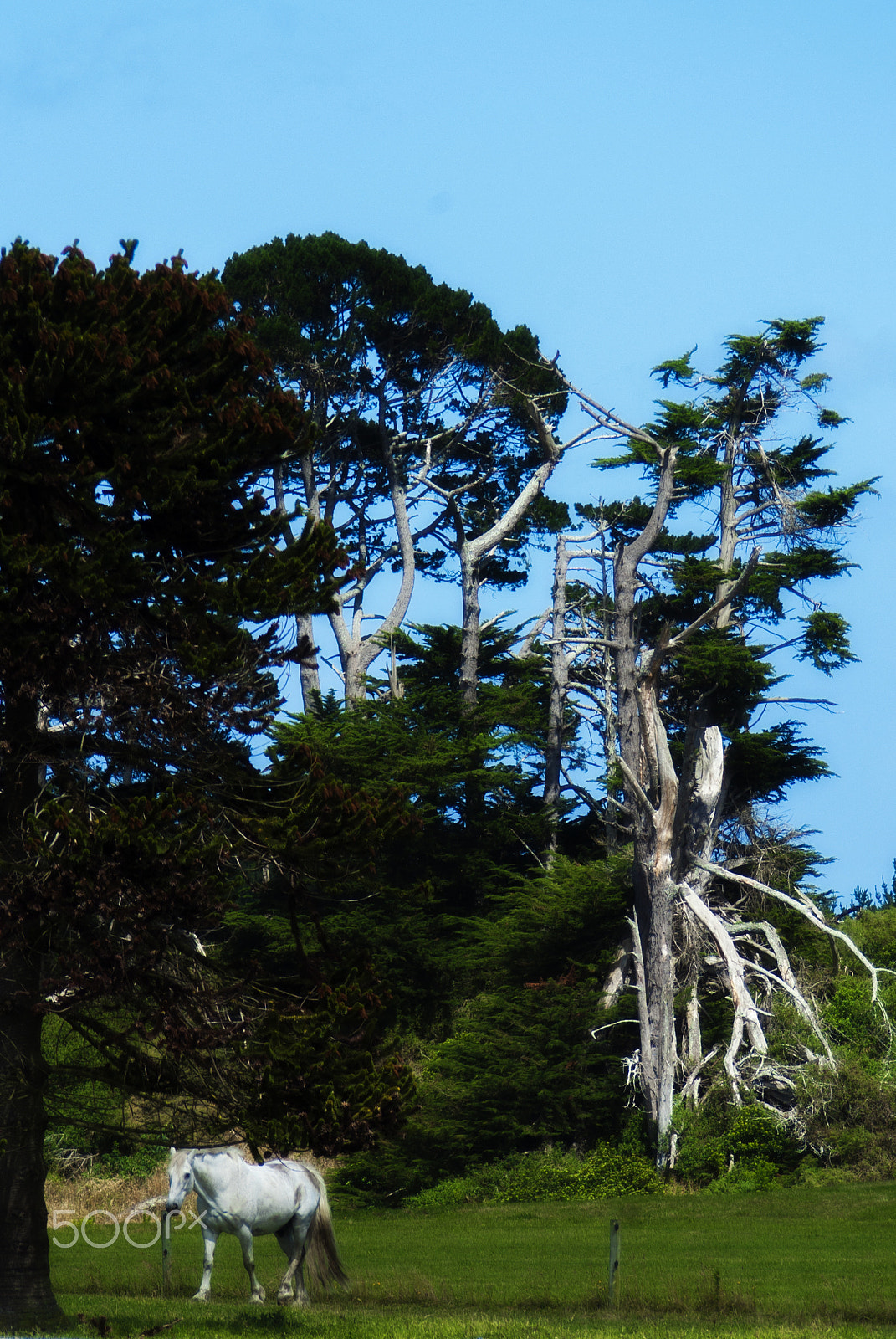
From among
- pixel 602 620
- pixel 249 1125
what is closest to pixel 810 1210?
pixel 249 1125

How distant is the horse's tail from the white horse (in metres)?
0.01

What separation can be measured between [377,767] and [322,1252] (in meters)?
21.1

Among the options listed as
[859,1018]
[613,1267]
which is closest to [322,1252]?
[613,1267]

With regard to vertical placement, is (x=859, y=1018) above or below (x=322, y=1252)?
above

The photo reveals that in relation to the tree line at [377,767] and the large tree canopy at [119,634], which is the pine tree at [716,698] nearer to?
the tree line at [377,767]

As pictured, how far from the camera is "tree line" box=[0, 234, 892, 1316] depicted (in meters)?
15.5

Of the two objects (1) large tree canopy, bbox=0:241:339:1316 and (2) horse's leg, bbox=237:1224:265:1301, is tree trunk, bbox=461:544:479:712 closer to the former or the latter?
(2) horse's leg, bbox=237:1224:265:1301

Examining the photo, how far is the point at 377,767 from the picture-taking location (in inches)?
1572

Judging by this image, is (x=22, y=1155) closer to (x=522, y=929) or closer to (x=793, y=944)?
(x=522, y=929)

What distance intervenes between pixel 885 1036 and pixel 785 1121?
3.70m

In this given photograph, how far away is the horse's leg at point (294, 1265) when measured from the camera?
733 inches

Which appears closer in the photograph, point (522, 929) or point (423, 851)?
point (522, 929)

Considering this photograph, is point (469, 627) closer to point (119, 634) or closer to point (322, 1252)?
point (322, 1252)

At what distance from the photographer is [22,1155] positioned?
52.5 ft
